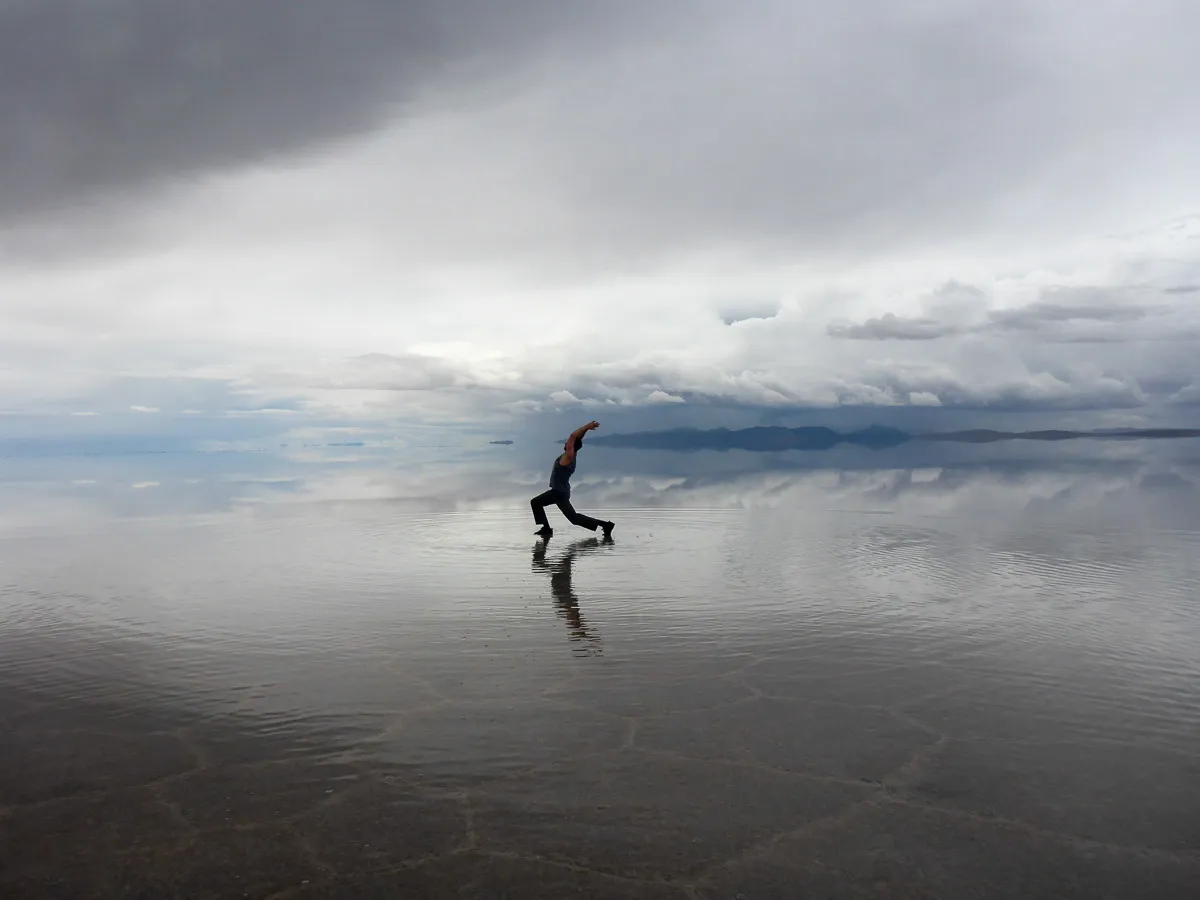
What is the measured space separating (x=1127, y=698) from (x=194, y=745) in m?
7.76

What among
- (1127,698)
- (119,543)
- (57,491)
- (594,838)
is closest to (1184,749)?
(1127,698)

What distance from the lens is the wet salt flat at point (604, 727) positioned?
4.75 m

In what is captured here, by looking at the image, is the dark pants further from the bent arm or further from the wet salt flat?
the wet salt flat

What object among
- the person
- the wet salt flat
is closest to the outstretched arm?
the person

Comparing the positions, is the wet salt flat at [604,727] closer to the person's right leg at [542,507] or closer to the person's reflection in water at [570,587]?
the person's reflection in water at [570,587]

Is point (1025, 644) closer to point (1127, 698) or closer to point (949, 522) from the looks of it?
point (1127, 698)

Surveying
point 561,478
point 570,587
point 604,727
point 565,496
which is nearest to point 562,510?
point 565,496

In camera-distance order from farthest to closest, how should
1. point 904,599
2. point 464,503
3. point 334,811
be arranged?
point 464,503
point 904,599
point 334,811

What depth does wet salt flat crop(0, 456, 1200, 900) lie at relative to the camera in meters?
4.75

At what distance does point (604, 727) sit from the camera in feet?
22.0

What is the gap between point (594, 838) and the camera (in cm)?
500

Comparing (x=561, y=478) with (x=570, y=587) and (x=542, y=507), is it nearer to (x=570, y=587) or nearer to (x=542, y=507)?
(x=542, y=507)

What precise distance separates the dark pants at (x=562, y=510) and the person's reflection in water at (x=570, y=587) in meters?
0.66

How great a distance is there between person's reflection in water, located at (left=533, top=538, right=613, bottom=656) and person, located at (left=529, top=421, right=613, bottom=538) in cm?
71
